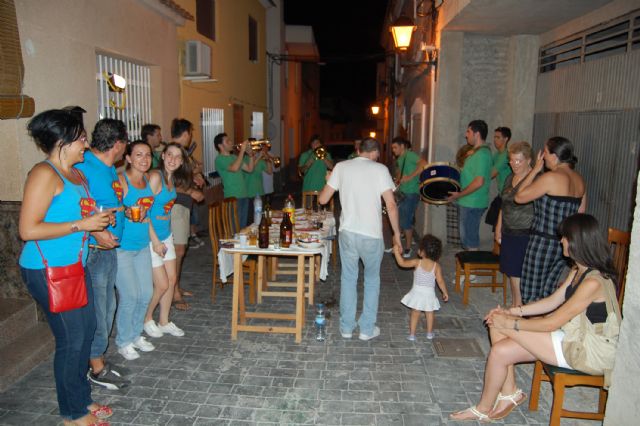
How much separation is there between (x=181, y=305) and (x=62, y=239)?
9.62 ft

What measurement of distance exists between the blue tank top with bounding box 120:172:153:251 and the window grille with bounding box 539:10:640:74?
5.17 metres

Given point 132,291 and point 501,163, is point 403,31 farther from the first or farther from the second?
point 132,291

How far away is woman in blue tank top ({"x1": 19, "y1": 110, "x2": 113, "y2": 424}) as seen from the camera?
2.92 meters

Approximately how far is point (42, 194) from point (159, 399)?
74.9 inches

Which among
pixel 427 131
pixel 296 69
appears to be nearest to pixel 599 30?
pixel 427 131

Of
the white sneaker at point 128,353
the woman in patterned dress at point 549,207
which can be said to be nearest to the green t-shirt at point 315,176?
the woman in patterned dress at point 549,207

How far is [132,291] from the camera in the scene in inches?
170

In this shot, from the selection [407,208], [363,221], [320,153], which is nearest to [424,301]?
[363,221]

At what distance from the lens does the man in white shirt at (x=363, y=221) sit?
470 centimetres

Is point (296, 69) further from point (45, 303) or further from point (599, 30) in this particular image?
point (45, 303)

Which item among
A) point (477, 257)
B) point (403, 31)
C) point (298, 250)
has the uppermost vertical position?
point (403, 31)

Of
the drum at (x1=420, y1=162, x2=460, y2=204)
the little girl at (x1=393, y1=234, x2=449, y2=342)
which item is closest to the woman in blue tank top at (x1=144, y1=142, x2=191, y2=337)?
the little girl at (x1=393, y1=234, x2=449, y2=342)

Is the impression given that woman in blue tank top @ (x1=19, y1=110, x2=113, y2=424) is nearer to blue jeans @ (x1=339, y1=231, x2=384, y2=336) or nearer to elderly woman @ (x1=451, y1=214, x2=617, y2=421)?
blue jeans @ (x1=339, y1=231, x2=384, y2=336)

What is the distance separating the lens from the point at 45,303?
3.08 m
